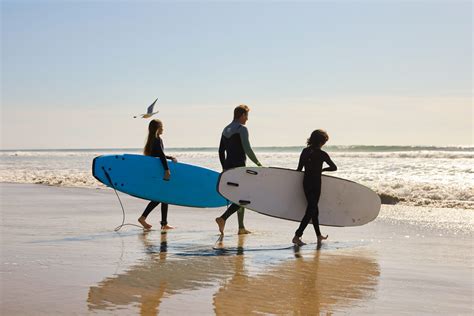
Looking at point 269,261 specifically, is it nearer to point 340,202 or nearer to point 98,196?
point 340,202

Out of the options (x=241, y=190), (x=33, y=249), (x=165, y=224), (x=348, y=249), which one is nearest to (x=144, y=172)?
(x=165, y=224)

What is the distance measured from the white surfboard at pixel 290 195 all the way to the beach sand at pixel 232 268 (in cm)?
25

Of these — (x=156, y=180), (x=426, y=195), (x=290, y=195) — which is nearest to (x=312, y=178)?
(x=290, y=195)

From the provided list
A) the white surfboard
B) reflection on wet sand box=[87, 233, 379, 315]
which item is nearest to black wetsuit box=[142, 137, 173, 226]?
the white surfboard

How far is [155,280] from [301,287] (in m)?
1.21

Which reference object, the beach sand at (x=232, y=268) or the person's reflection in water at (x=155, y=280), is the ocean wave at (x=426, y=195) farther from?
the person's reflection in water at (x=155, y=280)

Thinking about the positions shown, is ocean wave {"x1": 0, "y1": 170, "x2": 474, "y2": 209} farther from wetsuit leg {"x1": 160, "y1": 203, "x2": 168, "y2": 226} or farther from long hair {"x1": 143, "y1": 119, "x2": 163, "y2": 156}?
long hair {"x1": 143, "y1": 119, "x2": 163, "y2": 156}

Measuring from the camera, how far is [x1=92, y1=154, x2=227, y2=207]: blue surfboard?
9.11 metres

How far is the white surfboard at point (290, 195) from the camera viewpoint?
792 cm

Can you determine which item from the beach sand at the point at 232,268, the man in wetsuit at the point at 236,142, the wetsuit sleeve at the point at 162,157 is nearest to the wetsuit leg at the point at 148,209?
the beach sand at the point at 232,268

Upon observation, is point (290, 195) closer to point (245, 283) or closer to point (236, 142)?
point (236, 142)

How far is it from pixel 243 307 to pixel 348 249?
2.95 meters

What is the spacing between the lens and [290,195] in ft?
26.1

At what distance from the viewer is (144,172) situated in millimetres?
9164
